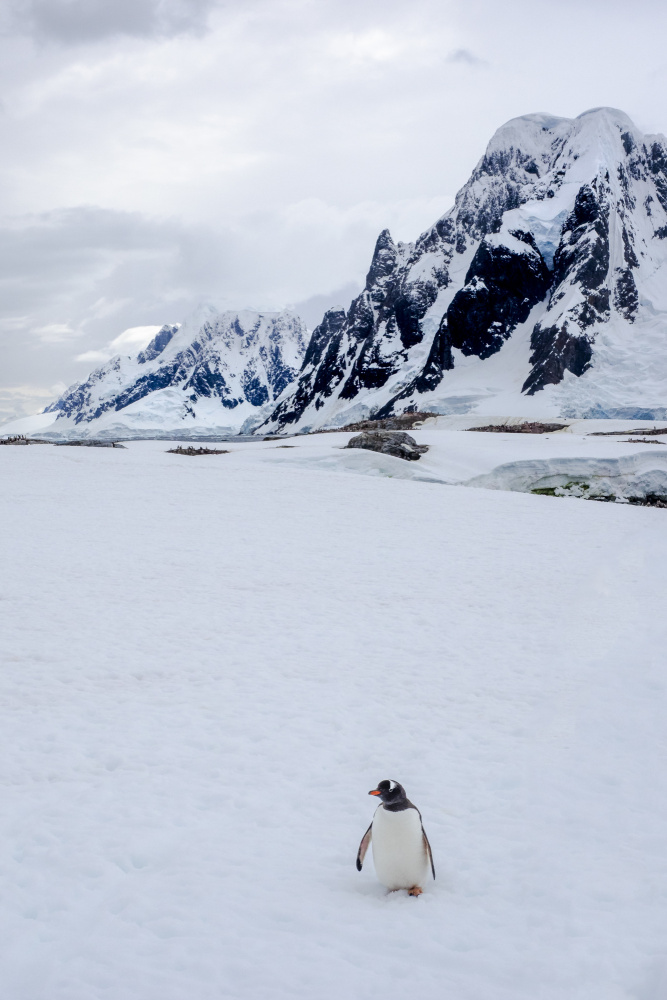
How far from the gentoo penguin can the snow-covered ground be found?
0.44 ft

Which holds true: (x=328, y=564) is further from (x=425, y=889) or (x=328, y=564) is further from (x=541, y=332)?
(x=541, y=332)

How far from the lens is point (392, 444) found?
82.3 feet

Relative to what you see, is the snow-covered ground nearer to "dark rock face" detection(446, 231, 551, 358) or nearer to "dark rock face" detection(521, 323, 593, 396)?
"dark rock face" detection(521, 323, 593, 396)

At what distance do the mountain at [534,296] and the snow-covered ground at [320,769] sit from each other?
6600 cm

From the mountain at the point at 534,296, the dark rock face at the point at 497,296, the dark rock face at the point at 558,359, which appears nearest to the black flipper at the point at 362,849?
the mountain at the point at 534,296

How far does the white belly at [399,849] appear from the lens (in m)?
3.61

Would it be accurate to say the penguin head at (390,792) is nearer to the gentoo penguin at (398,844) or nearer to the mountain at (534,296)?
the gentoo penguin at (398,844)

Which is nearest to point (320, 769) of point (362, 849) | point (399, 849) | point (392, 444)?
point (362, 849)

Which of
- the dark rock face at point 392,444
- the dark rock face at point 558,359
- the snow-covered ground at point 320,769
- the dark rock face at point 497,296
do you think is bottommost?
the snow-covered ground at point 320,769

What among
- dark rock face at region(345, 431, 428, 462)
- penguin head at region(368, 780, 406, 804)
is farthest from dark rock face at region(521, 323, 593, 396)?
penguin head at region(368, 780, 406, 804)

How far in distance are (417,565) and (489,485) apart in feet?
40.9

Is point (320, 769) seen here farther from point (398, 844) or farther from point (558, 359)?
point (558, 359)

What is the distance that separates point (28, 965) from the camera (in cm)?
307

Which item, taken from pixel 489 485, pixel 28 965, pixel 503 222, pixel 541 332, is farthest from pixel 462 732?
pixel 503 222
